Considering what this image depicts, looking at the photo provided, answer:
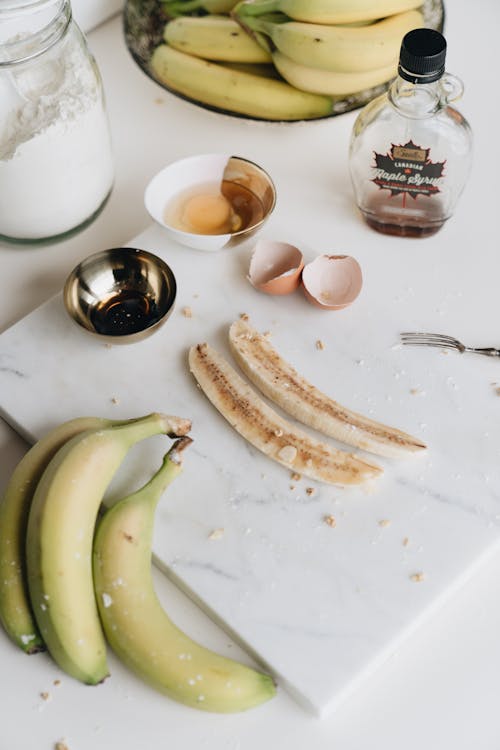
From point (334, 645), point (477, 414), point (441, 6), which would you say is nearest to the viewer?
point (334, 645)

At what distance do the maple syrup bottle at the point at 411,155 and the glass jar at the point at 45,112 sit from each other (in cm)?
32

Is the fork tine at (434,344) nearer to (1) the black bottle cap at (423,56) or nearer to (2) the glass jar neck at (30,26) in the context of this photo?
(1) the black bottle cap at (423,56)

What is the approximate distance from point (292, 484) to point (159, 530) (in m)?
0.14

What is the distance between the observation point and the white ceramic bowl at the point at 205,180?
110cm

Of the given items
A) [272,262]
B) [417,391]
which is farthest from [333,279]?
[417,391]

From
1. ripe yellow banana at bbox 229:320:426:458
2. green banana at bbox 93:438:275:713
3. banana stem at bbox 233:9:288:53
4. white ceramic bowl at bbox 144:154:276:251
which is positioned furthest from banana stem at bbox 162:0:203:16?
green banana at bbox 93:438:275:713

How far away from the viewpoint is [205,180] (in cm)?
115

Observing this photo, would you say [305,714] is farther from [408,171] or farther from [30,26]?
[30,26]

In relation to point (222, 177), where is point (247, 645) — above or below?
below

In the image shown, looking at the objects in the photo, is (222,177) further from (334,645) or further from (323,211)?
(334,645)

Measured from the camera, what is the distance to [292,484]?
3.05 feet

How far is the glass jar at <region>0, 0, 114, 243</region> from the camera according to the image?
3.19 feet

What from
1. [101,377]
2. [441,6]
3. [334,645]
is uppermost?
[441,6]

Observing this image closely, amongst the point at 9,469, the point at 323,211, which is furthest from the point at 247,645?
the point at 323,211
